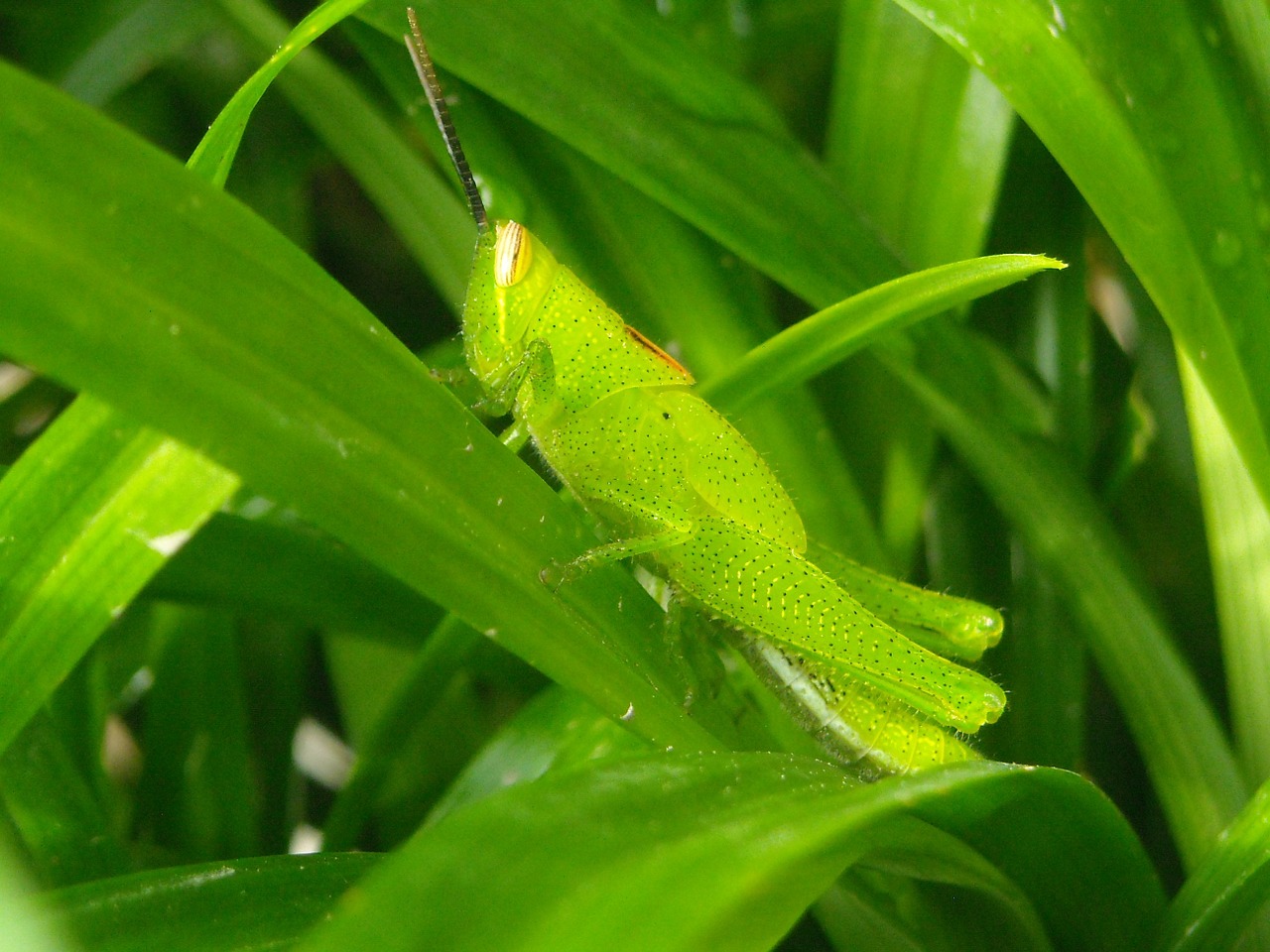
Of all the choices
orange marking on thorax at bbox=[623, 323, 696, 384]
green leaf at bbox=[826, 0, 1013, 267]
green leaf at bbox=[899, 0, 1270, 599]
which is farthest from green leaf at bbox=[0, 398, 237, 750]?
green leaf at bbox=[826, 0, 1013, 267]

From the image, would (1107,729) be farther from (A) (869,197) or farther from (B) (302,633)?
(B) (302,633)

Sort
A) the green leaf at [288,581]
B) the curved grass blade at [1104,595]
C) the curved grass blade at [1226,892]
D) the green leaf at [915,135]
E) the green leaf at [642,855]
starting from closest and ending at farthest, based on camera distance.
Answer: the green leaf at [642,855] → the curved grass blade at [1226,892] → the green leaf at [288,581] → the curved grass blade at [1104,595] → the green leaf at [915,135]

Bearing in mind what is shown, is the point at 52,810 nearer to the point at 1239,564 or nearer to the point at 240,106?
the point at 240,106

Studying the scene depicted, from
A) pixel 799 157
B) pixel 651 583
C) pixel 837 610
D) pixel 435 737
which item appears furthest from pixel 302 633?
pixel 799 157

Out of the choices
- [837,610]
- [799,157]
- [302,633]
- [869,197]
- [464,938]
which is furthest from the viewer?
[302,633]

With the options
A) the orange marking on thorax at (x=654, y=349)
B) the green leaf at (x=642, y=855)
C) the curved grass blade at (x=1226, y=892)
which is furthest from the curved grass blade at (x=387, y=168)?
the curved grass blade at (x=1226, y=892)

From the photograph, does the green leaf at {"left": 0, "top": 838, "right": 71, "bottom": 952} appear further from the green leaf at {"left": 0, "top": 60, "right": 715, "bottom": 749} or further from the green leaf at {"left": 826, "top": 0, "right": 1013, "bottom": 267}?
the green leaf at {"left": 826, "top": 0, "right": 1013, "bottom": 267}

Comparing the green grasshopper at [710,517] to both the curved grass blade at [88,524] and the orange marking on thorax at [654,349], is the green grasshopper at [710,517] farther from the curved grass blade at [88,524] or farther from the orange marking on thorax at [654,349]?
the curved grass blade at [88,524]
